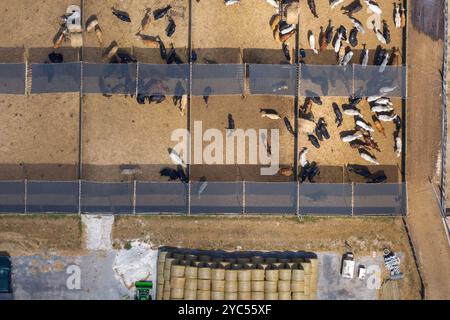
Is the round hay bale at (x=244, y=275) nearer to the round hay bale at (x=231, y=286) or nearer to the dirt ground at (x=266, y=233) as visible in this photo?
the round hay bale at (x=231, y=286)

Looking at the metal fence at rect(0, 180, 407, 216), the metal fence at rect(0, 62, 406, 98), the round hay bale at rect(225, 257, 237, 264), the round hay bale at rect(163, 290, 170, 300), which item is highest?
the metal fence at rect(0, 62, 406, 98)

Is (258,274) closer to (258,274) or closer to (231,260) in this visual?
(258,274)

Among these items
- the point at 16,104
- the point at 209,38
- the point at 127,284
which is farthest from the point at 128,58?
the point at 127,284

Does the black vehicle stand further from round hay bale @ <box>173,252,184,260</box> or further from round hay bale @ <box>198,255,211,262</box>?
round hay bale @ <box>198,255,211,262</box>

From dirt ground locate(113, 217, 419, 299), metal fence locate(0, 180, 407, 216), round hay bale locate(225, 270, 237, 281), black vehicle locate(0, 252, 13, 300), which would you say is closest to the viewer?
metal fence locate(0, 180, 407, 216)

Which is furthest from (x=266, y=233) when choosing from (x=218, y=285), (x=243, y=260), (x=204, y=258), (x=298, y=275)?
(x=218, y=285)

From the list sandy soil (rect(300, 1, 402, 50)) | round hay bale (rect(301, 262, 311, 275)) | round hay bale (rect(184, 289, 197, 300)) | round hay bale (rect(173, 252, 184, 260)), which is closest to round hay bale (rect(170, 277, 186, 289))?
round hay bale (rect(184, 289, 197, 300))
